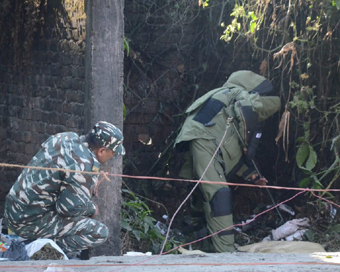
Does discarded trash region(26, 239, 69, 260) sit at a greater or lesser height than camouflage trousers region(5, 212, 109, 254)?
lesser

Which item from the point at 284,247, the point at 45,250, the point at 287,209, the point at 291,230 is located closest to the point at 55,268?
the point at 45,250

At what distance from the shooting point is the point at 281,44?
244 inches

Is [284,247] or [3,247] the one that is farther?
[284,247]

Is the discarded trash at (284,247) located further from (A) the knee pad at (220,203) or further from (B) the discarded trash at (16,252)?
(B) the discarded trash at (16,252)

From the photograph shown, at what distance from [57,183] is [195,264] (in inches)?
44.6

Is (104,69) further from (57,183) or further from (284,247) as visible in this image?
(284,247)

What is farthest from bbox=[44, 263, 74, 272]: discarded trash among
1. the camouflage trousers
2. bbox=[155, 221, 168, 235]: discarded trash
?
bbox=[155, 221, 168, 235]: discarded trash

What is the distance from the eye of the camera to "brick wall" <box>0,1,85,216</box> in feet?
15.2

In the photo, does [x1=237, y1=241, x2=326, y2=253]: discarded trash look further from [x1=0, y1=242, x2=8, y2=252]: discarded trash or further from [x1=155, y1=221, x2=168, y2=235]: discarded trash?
[x1=0, y1=242, x2=8, y2=252]: discarded trash

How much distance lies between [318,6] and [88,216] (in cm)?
324

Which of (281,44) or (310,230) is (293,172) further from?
(281,44)

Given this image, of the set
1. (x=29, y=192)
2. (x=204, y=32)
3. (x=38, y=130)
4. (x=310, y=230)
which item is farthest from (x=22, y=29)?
(x=310, y=230)

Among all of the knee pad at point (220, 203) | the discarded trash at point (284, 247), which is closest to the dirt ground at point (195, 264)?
the discarded trash at point (284, 247)

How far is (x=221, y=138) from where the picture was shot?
5852mm
